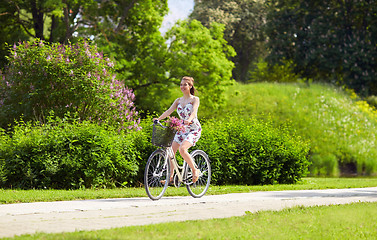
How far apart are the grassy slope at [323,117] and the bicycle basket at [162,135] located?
16876mm

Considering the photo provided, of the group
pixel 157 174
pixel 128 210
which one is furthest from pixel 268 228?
pixel 157 174

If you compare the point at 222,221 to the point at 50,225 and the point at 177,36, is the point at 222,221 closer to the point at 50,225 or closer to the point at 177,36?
the point at 50,225

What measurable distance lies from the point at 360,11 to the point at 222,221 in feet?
107

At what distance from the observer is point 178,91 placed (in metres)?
31.3

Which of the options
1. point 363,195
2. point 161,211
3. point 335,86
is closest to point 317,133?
point 335,86

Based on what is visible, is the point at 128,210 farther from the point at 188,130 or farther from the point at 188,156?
the point at 188,130

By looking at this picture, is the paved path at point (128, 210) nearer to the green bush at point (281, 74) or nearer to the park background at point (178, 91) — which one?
the park background at point (178, 91)

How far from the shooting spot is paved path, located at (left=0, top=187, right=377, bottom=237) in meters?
6.07

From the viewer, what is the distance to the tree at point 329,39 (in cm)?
3528

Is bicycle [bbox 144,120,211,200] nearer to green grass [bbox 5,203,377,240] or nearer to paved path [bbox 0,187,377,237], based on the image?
paved path [bbox 0,187,377,237]

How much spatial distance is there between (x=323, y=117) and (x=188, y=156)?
22897 millimetres

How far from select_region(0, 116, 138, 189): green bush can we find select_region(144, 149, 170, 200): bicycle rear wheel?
333 cm

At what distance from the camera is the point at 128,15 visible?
25.9 metres

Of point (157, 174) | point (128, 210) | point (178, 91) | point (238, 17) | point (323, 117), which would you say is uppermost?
point (238, 17)
